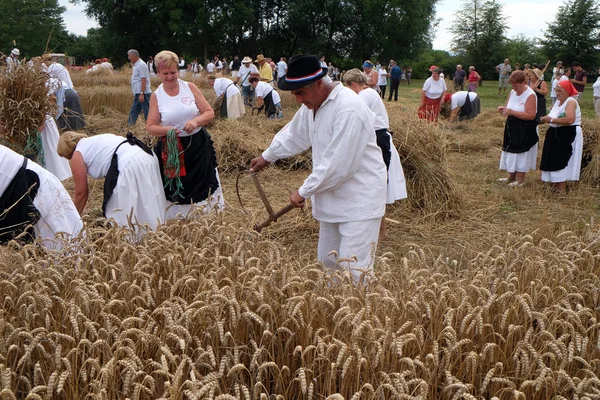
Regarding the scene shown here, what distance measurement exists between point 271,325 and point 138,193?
2.13 metres

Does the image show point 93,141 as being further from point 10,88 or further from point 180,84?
point 10,88

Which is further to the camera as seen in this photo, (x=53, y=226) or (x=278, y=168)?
(x=278, y=168)

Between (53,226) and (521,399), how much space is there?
8.30ft

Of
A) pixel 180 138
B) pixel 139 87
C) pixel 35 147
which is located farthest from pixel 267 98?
pixel 180 138

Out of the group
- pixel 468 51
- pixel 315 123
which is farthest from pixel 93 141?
pixel 468 51

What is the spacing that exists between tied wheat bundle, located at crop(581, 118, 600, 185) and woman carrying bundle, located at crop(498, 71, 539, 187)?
665 millimetres

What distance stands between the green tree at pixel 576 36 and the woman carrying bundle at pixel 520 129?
31.3m

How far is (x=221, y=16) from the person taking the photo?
4081cm

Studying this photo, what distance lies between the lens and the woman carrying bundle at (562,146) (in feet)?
24.0

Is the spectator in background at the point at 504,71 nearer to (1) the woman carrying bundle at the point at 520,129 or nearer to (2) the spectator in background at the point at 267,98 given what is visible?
(2) the spectator in background at the point at 267,98

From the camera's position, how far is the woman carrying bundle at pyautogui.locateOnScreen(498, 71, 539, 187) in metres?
7.25

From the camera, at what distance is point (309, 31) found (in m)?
43.8

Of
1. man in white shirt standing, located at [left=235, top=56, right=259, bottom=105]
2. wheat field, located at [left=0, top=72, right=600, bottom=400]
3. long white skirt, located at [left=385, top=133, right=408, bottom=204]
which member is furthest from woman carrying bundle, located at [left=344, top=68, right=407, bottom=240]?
man in white shirt standing, located at [left=235, top=56, right=259, bottom=105]

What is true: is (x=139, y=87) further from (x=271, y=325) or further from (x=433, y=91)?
(x=271, y=325)
